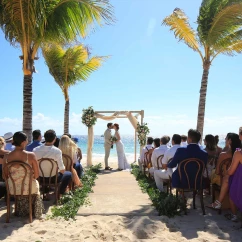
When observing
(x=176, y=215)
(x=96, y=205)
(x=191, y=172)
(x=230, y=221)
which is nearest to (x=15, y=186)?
(x=96, y=205)

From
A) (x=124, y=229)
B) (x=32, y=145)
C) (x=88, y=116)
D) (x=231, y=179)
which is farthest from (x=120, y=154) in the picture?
(x=124, y=229)

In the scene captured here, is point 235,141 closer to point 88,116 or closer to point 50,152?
point 50,152

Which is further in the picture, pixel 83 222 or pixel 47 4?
pixel 47 4

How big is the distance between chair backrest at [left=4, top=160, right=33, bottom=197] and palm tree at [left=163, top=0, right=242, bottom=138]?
937cm

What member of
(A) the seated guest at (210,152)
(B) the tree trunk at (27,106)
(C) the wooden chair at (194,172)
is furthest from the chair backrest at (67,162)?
(A) the seated guest at (210,152)

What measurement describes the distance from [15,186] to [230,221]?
3.81 m

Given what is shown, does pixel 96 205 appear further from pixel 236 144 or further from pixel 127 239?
pixel 236 144

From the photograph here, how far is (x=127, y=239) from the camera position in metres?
3.94

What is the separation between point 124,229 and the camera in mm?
4336

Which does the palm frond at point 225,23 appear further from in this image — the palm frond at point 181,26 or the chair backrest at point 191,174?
the chair backrest at point 191,174

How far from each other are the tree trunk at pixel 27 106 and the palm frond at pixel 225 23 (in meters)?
7.72

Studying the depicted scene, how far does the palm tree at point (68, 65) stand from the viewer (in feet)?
46.6

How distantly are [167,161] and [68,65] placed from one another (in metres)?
9.59

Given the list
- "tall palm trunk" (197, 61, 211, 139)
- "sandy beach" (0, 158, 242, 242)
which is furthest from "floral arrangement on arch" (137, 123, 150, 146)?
"sandy beach" (0, 158, 242, 242)
